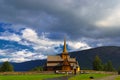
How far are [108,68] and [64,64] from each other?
4656 cm

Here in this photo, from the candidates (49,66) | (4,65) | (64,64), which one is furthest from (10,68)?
(64,64)

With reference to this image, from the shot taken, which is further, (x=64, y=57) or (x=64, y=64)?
(x=64, y=57)

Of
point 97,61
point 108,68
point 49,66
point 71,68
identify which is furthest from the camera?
point 108,68

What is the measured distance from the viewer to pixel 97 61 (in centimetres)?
17862

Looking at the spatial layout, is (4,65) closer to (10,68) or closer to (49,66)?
(10,68)

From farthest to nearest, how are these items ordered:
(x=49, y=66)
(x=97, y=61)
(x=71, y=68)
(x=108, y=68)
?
1. (x=108, y=68)
2. (x=97, y=61)
3. (x=49, y=66)
4. (x=71, y=68)

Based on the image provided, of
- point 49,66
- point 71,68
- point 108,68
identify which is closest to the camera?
point 71,68

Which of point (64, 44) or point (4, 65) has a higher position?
point (64, 44)

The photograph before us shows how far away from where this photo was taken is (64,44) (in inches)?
7096

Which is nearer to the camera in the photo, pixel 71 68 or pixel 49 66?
pixel 71 68

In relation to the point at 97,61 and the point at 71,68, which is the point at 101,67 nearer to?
the point at 97,61

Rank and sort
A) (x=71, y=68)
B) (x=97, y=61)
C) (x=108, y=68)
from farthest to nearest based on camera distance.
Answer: (x=108, y=68) < (x=97, y=61) < (x=71, y=68)

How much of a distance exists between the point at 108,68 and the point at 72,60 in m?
30.1

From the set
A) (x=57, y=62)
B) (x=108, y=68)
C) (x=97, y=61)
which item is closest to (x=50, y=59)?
(x=57, y=62)
